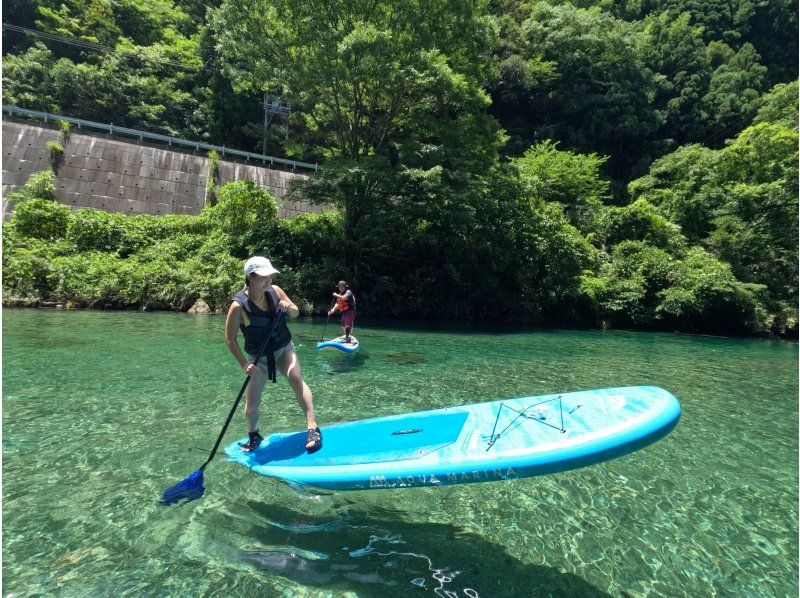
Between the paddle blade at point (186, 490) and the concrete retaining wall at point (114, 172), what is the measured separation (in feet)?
70.9

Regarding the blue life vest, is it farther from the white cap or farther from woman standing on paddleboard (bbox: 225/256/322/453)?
the white cap

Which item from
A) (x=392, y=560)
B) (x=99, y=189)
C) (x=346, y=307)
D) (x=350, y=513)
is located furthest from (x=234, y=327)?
(x=99, y=189)

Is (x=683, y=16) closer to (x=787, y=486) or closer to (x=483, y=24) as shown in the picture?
(x=483, y=24)

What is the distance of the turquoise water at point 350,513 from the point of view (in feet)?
10.6

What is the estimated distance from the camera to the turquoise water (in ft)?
10.6

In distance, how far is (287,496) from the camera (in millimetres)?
4328

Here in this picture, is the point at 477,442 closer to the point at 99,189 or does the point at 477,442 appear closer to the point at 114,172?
the point at 99,189

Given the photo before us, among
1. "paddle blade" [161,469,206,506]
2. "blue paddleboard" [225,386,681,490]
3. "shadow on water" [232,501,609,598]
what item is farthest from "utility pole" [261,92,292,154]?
"shadow on water" [232,501,609,598]

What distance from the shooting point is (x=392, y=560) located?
3447 millimetres

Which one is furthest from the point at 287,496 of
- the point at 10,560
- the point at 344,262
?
the point at 344,262

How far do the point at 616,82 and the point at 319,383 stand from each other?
4799cm

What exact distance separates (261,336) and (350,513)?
76.0 inches

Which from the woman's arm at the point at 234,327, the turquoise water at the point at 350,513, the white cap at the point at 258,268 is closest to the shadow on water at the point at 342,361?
the turquoise water at the point at 350,513

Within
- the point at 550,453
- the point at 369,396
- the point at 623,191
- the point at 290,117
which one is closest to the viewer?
the point at 550,453
